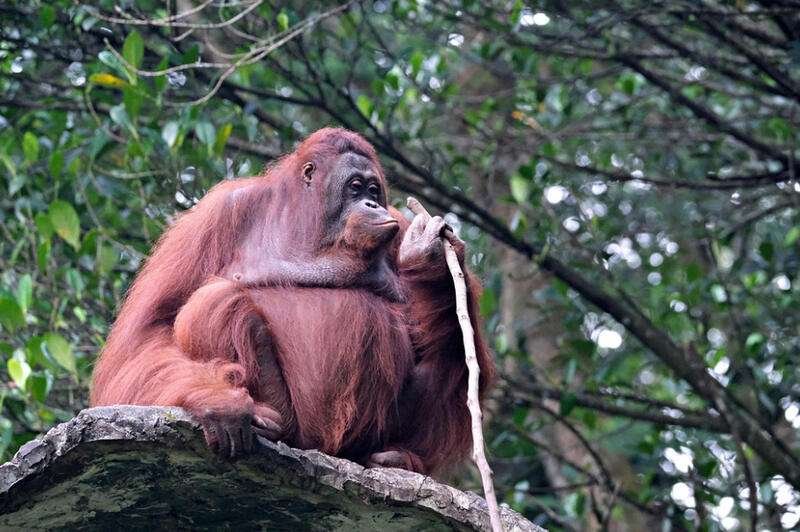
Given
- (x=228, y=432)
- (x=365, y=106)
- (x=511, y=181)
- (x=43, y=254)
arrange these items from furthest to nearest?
(x=511, y=181) < (x=365, y=106) < (x=43, y=254) < (x=228, y=432)

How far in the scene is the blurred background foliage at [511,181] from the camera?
21.1 ft

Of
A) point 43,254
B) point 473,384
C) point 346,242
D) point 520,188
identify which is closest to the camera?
point 473,384

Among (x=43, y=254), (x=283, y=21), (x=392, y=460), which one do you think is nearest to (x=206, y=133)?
(x=283, y=21)

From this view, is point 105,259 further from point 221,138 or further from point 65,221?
point 221,138

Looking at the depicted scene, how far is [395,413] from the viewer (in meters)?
4.67

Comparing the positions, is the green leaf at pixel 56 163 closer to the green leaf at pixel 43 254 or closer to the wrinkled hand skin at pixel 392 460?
the green leaf at pixel 43 254

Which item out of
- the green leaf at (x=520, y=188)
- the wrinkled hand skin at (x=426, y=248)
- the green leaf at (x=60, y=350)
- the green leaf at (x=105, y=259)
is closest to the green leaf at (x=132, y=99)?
the green leaf at (x=105, y=259)

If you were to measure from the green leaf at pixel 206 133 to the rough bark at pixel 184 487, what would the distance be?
9.07ft

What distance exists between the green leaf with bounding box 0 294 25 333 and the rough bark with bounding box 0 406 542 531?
2089mm

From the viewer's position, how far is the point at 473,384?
3.45m

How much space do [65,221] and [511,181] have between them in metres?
2.81

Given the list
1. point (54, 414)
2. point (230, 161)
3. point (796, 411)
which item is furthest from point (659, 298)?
point (54, 414)

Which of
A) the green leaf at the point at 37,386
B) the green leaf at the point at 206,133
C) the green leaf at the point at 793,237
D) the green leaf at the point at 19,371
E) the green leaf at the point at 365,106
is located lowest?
the green leaf at the point at 793,237

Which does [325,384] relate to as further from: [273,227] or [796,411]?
[796,411]
